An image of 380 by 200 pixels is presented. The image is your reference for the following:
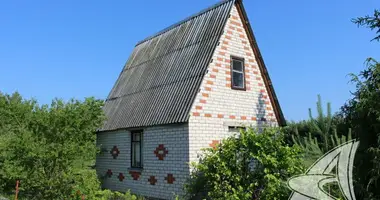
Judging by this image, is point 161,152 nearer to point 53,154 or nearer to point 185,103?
point 185,103

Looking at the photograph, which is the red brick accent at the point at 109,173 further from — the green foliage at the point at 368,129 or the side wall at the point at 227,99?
the green foliage at the point at 368,129

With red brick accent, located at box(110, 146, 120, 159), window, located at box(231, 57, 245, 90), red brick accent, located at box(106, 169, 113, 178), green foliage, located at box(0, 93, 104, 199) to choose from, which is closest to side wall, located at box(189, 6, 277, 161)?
window, located at box(231, 57, 245, 90)

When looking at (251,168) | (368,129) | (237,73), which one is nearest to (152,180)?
(251,168)

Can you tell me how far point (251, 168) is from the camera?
8.03 m

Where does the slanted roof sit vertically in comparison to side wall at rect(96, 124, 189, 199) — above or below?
above

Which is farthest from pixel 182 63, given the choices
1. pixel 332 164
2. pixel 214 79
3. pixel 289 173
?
pixel 332 164

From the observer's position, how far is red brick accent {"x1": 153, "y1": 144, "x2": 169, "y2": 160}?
10.6 m

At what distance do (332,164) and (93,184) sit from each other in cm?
629

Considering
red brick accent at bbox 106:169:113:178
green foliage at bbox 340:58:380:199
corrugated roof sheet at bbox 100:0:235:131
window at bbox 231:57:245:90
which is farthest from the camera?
red brick accent at bbox 106:169:113:178

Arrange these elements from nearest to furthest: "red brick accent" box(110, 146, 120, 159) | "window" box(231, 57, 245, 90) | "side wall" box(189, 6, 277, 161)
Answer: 1. "side wall" box(189, 6, 277, 161)
2. "window" box(231, 57, 245, 90)
3. "red brick accent" box(110, 146, 120, 159)

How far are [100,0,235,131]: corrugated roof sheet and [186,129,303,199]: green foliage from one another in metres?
2.08

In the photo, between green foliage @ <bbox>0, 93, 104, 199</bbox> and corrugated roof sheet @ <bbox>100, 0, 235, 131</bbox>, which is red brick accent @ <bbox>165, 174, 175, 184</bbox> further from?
green foliage @ <bbox>0, 93, 104, 199</bbox>

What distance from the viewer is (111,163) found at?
528 inches

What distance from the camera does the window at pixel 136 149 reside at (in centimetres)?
1196
